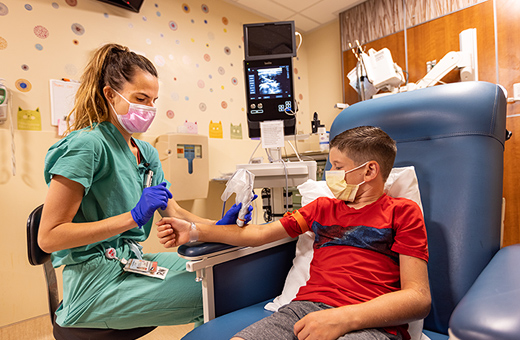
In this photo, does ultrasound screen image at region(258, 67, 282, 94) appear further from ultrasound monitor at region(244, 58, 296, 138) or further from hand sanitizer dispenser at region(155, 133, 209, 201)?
hand sanitizer dispenser at region(155, 133, 209, 201)

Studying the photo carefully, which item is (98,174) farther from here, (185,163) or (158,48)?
(158,48)

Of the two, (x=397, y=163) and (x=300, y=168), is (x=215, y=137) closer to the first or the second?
(x=300, y=168)

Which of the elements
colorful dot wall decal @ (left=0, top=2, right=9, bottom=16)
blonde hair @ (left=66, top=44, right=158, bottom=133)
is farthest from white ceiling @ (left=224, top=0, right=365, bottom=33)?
blonde hair @ (left=66, top=44, right=158, bottom=133)

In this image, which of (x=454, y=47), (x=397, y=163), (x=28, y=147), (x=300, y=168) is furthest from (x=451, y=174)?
(x=28, y=147)

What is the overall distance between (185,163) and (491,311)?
7.23 feet

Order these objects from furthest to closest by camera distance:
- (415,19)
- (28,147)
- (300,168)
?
(415,19) < (28,147) < (300,168)

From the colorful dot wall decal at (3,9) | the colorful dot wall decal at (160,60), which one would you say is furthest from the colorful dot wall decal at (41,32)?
the colorful dot wall decal at (160,60)

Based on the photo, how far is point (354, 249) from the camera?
2.93ft

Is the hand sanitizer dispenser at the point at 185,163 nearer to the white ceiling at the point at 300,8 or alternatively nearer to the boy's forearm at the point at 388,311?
the white ceiling at the point at 300,8

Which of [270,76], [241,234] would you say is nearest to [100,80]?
[241,234]

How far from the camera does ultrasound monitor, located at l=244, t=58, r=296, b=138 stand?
5.43 feet

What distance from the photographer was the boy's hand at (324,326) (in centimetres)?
69

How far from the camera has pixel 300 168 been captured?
135 cm

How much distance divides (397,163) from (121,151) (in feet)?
3.25
